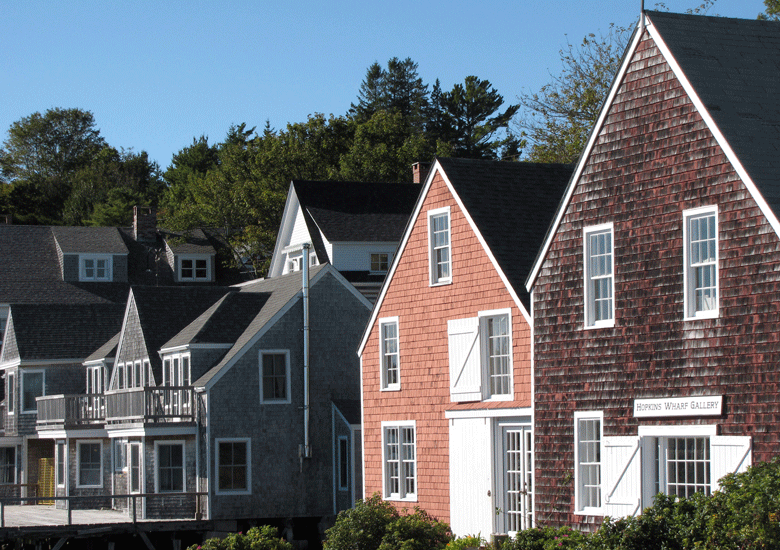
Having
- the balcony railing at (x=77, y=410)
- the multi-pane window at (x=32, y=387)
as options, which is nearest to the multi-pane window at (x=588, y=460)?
the balcony railing at (x=77, y=410)

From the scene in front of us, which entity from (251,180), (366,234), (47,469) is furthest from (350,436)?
(251,180)

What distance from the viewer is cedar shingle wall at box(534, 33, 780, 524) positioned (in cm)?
1914

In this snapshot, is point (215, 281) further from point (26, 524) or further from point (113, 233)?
point (26, 524)

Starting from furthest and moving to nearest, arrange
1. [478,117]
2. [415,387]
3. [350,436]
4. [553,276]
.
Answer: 1. [478,117]
2. [350,436]
3. [415,387]
4. [553,276]

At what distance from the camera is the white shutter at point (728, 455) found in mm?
19042

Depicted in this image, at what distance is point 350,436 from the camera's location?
37.9 meters

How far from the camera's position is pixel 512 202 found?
93.0 feet

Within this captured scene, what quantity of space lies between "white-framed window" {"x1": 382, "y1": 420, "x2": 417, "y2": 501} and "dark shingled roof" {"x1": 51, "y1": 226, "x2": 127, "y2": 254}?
36787 mm

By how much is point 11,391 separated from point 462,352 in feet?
100

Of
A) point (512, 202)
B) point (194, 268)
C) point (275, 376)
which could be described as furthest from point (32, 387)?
point (512, 202)

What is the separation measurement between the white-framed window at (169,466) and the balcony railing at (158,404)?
0.99m

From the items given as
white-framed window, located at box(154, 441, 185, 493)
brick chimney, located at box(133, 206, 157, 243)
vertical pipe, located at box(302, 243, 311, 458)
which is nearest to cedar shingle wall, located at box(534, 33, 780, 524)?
vertical pipe, located at box(302, 243, 311, 458)

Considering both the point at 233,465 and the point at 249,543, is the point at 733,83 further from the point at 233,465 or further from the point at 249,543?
the point at 233,465

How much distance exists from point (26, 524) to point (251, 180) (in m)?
40.0
